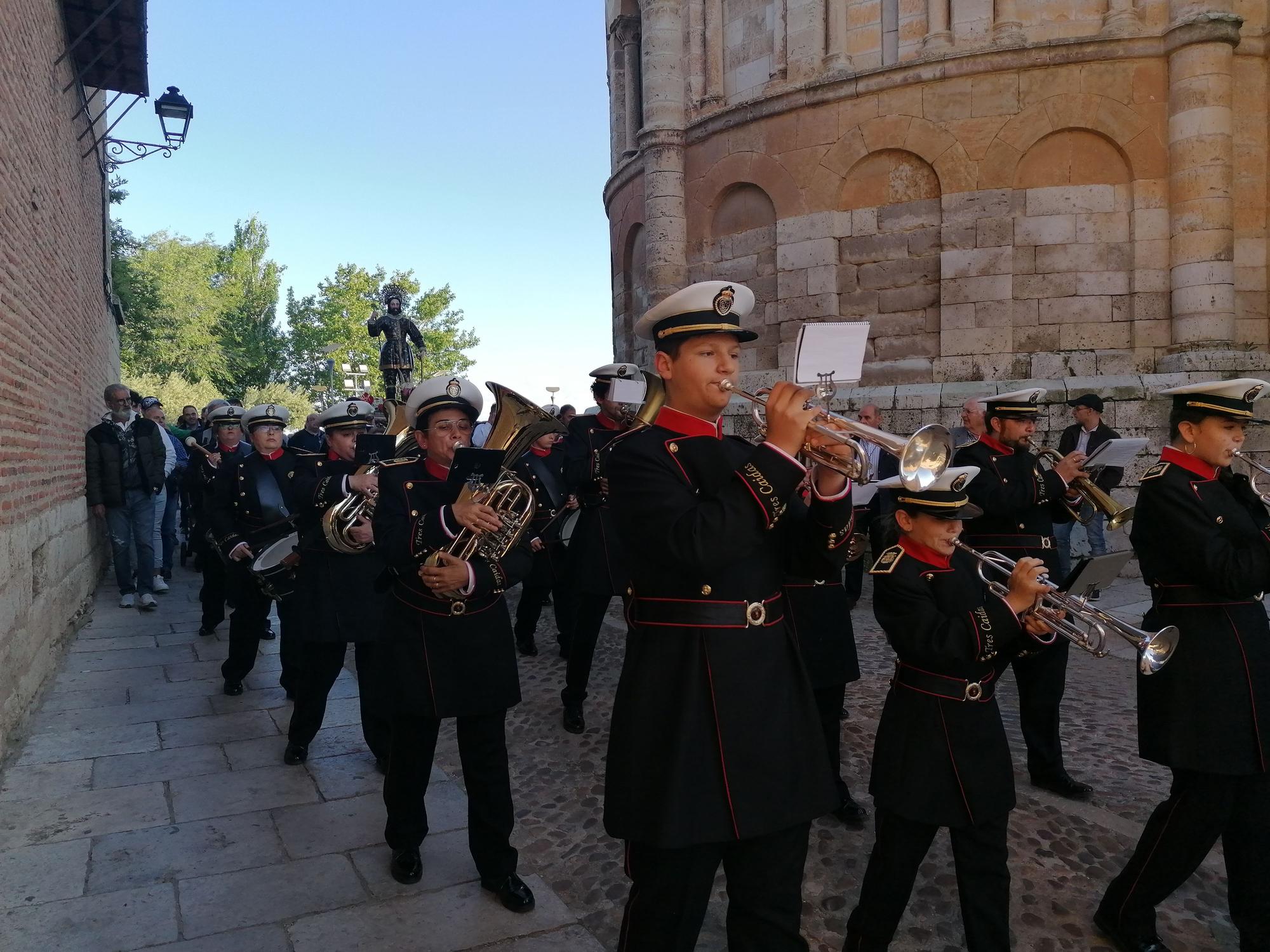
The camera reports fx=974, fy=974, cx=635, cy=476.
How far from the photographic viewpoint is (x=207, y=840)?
4.79 metres

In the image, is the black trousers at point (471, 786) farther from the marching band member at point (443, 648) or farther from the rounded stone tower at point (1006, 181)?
the rounded stone tower at point (1006, 181)

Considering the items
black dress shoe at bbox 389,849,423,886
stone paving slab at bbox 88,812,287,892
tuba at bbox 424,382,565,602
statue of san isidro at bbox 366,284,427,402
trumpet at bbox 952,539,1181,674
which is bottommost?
stone paving slab at bbox 88,812,287,892

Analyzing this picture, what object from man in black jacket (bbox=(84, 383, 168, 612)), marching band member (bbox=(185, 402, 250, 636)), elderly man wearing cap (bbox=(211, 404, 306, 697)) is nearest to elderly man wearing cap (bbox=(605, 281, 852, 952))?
elderly man wearing cap (bbox=(211, 404, 306, 697))

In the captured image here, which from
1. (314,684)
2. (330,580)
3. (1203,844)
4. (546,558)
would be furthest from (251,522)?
(1203,844)

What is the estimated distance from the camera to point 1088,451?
30.5 feet

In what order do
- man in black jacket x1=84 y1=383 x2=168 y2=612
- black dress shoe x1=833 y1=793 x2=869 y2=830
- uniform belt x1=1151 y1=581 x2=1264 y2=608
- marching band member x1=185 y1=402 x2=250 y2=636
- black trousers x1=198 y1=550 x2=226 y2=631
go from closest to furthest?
uniform belt x1=1151 y1=581 x2=1264 y2=608
black dress shoe x1=833 y1=793 x2=869 y2=830
marching band member x1=185 y1=402 x2=250 y2=636
black trousers x1=198 y1=550 x2=226 y2=631
man in black jacket x1=84 y1=383 x2=168 y2=612

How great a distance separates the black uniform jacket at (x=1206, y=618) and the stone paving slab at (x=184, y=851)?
386 cm

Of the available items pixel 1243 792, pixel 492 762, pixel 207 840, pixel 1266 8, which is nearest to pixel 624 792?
pixel 492 762

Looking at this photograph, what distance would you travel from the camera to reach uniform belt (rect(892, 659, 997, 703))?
333 centimetres

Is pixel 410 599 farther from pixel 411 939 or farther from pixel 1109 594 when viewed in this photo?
pixel 1109 594

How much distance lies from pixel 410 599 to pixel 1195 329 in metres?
10.6

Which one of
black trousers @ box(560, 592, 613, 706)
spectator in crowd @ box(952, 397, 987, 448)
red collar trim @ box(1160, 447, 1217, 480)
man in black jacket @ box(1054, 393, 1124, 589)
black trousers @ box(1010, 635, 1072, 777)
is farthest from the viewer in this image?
spectator in crowd @ box(952, 397, 987, 448)

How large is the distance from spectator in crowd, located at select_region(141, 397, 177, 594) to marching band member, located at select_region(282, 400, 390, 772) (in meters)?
6.19

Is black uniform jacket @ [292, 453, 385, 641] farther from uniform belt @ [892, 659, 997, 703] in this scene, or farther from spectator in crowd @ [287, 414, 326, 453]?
uniform belt @ [892, 659, 997, 703]
